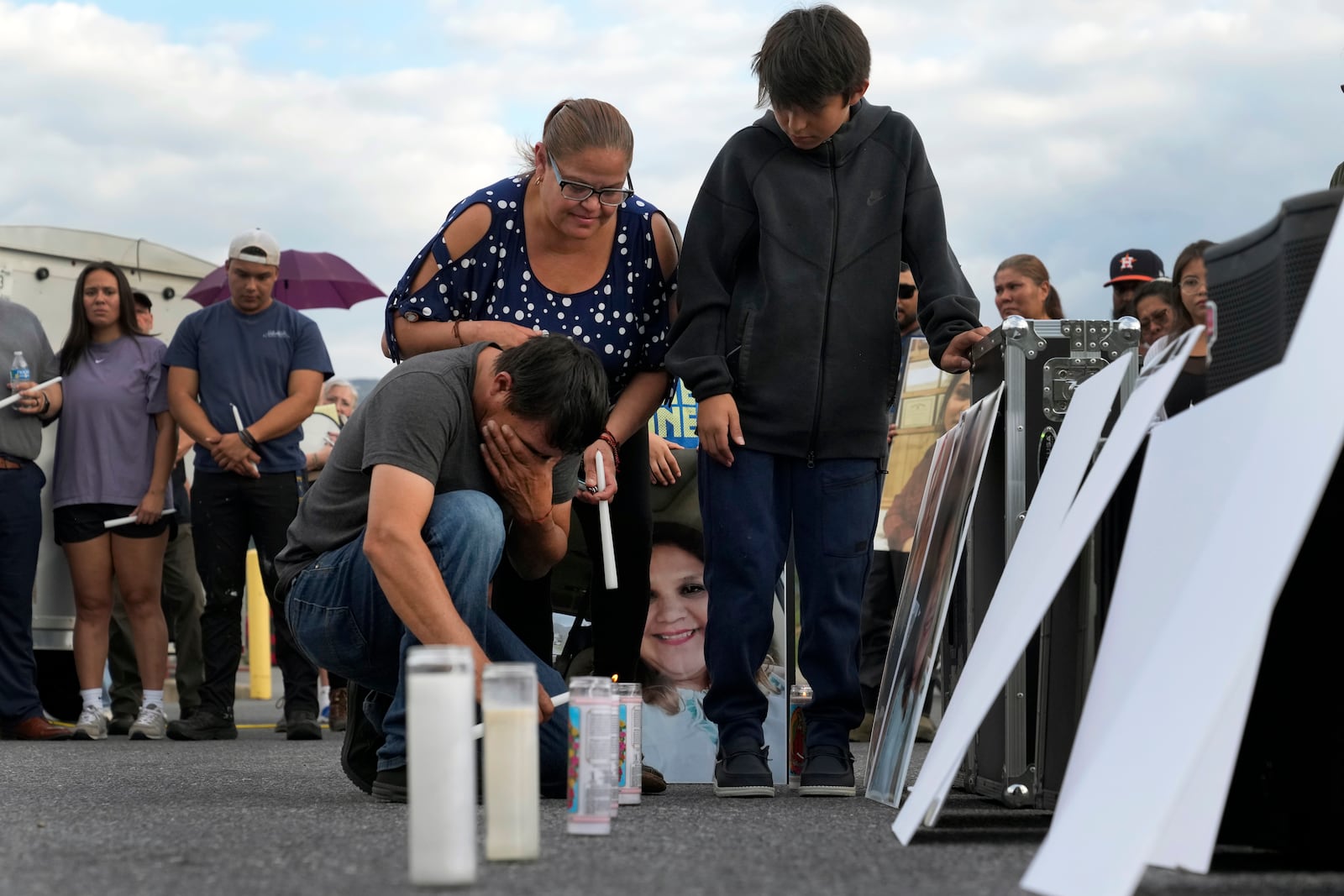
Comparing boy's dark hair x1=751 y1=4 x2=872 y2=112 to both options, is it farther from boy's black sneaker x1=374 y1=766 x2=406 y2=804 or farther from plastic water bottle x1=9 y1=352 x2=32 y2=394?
plastic water bottle x1=9 y1=352 x2=32 y2=394

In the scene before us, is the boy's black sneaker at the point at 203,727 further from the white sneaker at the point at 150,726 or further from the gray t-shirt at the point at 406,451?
the gray t-shirt at the point at 406,451

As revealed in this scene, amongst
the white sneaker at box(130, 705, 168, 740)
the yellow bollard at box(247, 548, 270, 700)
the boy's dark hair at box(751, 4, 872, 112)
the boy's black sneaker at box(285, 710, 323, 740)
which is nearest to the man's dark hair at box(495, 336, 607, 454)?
the boy's dark hair at box(751, 4, 872, 112)

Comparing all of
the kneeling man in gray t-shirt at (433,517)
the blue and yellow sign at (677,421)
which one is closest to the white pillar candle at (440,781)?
the kneeling man in gray t-shirt at (433,517)

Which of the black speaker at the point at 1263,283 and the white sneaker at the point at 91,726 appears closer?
the black speaker at the point at 1263,283

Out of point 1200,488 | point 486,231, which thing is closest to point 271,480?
point 486,231

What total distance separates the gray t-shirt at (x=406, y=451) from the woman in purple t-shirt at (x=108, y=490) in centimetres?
296

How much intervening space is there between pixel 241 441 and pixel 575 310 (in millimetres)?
2562

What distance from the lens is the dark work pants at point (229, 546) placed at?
5.78 m

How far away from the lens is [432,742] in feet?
6.36

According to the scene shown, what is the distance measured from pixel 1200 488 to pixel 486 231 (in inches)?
80.7

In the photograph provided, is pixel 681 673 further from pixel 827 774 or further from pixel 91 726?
pixel 91 726

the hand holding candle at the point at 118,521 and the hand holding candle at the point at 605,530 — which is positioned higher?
the hand holding candle at the point at 605,530

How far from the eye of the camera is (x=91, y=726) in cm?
586

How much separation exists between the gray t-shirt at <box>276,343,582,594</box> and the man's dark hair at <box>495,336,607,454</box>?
15cm
